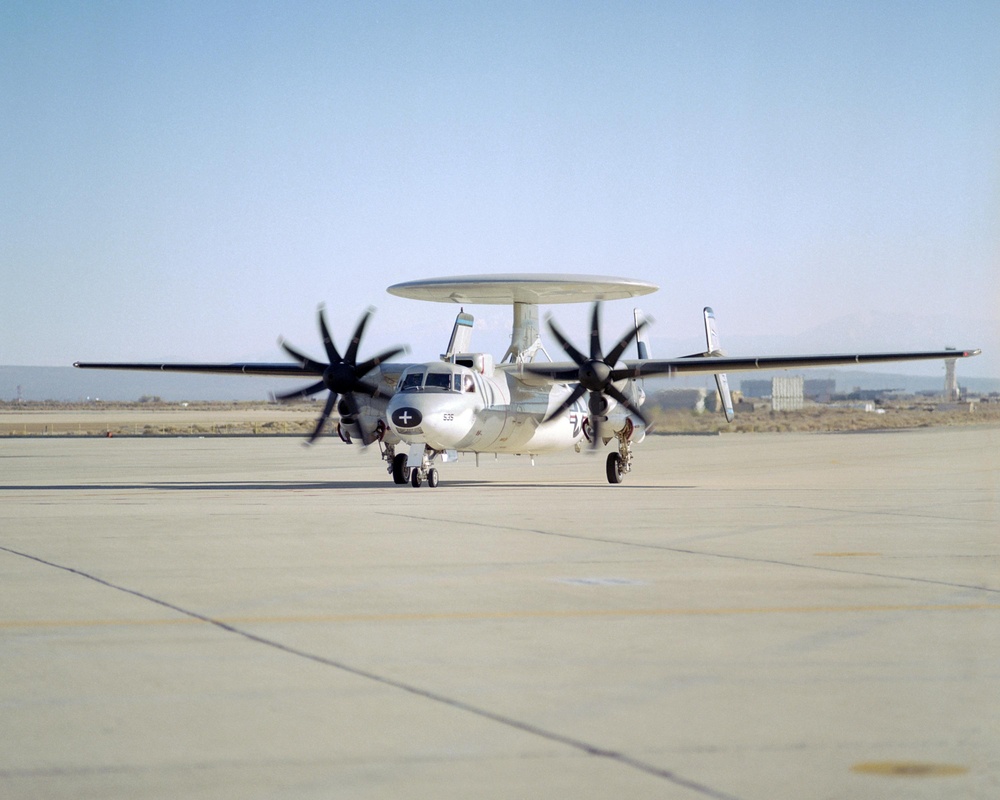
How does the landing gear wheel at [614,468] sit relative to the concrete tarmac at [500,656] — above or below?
above

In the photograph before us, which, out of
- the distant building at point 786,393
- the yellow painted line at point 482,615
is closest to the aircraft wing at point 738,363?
the yellow painted line at point 482,615

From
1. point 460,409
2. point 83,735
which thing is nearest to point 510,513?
point 460,409

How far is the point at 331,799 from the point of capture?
544cm

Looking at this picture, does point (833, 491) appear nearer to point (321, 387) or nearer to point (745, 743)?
point (321, 387)

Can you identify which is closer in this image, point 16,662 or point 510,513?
point 16,662

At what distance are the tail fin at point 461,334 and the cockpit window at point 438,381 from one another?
8.64 ft

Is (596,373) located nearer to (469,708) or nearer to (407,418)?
(407,418)

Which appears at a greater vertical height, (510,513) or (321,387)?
(321,387)

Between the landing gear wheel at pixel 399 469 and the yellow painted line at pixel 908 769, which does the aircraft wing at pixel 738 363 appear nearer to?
the landing gear wheel at pixel 399 469

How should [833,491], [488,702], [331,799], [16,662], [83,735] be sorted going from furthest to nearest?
[833,491], [16,662], [488,702], [83,735], [331,799]

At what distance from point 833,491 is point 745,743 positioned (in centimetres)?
2201

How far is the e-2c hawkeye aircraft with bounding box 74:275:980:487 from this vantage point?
3070cm

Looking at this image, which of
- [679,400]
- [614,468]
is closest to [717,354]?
[679,400]

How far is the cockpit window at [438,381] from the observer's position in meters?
30.6
